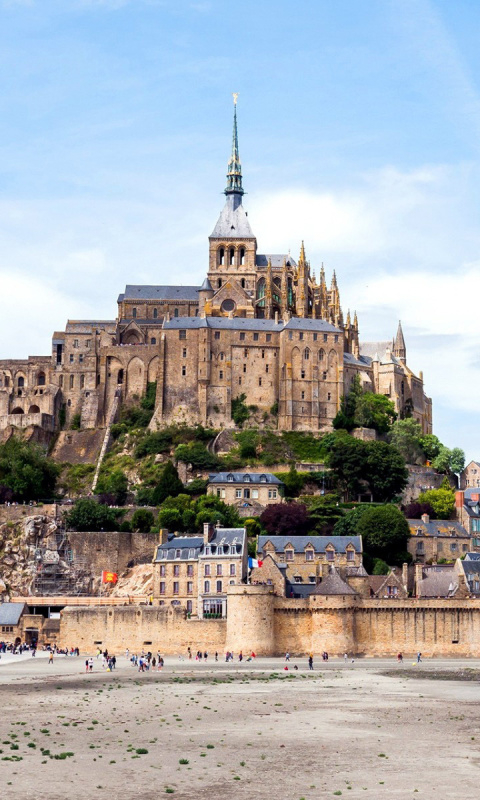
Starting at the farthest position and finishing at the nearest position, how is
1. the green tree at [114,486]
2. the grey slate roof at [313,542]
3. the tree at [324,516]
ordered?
the green tree at [114,486], the tree at [324,516], the grey slate roof at [313,542]

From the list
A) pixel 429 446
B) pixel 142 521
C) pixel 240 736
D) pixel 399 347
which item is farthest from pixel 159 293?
pixel 240 736

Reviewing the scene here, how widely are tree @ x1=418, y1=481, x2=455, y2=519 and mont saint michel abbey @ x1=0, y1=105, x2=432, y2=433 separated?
1415 cm

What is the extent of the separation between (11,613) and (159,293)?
5713 cm

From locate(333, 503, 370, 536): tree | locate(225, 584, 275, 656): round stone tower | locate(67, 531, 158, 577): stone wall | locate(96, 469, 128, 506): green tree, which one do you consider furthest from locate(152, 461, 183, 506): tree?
locate(225, 584, 275, 656): round stone tower

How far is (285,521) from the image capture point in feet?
299

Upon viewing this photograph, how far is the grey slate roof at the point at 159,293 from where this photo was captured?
Result: 128m

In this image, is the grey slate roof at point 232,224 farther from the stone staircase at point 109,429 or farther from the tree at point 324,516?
the tree at point 324,516

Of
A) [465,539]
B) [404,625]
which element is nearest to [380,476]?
[465,539]

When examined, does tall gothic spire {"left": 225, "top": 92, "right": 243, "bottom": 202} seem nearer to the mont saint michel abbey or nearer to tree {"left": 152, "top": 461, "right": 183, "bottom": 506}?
the mont saint michel abbey

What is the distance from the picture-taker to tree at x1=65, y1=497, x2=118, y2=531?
305 feet

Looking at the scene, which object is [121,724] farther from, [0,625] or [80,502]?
[80,502]

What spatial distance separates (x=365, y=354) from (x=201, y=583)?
54897mm

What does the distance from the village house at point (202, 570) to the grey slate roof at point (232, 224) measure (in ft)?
176

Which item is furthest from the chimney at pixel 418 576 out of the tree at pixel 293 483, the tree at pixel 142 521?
the tree at pixel 142 521
